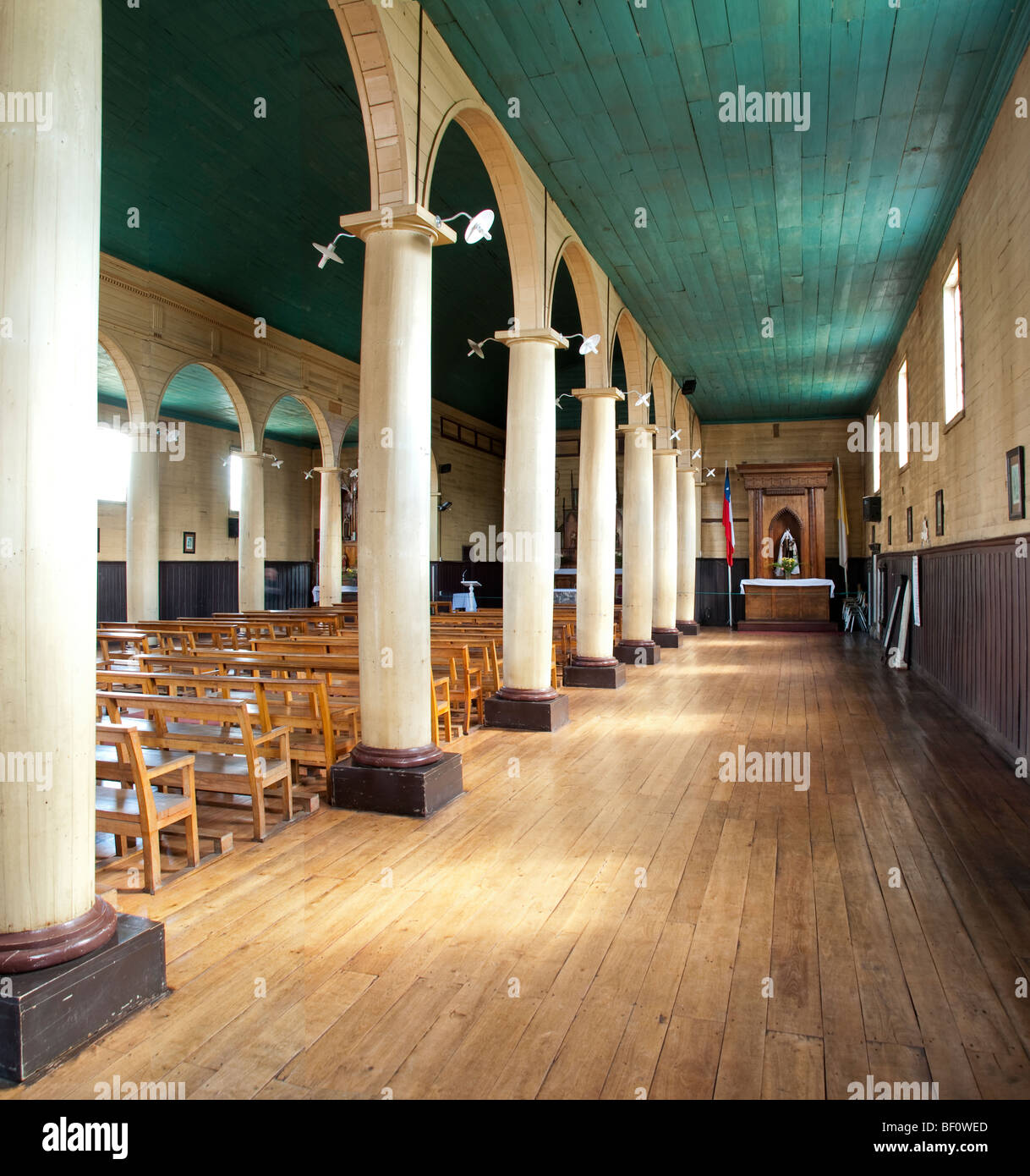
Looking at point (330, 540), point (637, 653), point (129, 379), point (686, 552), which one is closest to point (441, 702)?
point (637, 653)

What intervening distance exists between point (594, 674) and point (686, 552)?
7.51 metres

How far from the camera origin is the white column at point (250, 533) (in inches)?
549

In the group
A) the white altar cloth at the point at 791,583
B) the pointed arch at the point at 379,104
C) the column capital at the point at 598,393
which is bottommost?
the white altar cloth at the point at 791,583

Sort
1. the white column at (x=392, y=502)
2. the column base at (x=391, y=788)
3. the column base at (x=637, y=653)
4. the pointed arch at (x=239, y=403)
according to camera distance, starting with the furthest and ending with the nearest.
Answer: the pointed arch at (x=239, y=403) < the column base at (x=637, y=653) < the white column at (x=392, y=502) < the column base at (x=391, y=788)

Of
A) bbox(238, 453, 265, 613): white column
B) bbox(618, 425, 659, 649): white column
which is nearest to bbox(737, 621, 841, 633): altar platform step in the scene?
bbox(618, 425, 659, 649): white column

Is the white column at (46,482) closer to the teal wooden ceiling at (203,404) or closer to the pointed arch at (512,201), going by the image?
the pointed arch at (512,201)

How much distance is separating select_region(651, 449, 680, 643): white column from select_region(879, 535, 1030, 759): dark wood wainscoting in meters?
4.62

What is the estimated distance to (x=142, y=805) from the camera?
3504 millimetres

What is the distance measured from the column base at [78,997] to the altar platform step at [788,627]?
1645cm

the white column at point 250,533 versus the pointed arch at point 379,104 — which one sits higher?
the pointed arch at point 379,104

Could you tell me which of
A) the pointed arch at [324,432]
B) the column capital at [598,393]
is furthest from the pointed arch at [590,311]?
the pointed arch at [324,432]

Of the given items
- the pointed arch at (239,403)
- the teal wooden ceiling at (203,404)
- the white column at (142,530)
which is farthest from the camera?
the teal wooden ceiling at (203,404)

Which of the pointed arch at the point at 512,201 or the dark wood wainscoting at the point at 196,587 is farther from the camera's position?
the dark wood wainscoting at the point at 196,587
